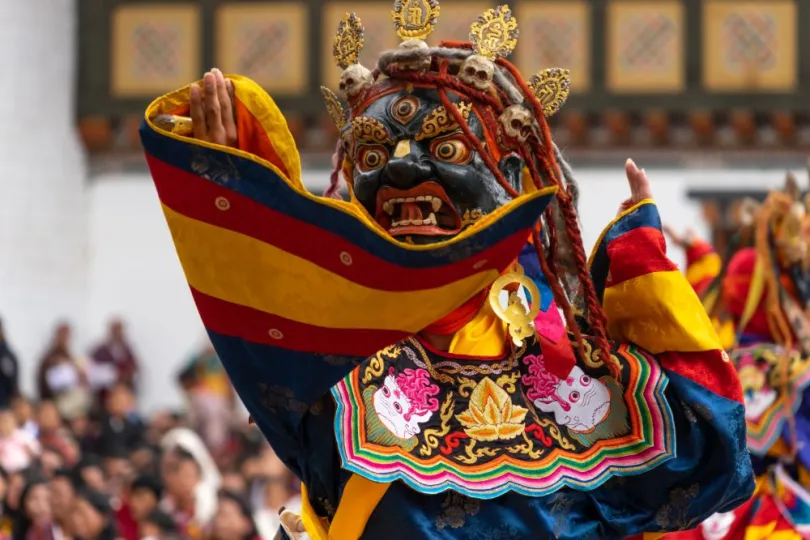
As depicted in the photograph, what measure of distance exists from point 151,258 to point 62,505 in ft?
30.8

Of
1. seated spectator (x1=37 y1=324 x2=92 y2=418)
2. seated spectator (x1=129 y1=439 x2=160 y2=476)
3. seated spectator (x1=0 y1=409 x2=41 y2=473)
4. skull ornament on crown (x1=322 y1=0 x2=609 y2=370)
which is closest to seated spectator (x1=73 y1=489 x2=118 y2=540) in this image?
seated spectator (x1=0 y1=409 x2=41 y2=473)

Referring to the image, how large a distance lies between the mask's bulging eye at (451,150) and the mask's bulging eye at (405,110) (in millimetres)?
78

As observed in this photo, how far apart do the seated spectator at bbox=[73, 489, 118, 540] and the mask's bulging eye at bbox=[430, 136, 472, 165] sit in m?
4.25

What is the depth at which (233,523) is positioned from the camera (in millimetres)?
6570

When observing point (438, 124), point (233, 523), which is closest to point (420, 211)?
point (438, 124)

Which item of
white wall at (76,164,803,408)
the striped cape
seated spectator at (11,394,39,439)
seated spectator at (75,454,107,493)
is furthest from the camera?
white wall at (76,164,803,408)

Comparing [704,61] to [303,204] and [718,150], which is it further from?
[303,204]

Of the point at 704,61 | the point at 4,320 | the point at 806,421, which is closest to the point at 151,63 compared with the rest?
the point at 4,320

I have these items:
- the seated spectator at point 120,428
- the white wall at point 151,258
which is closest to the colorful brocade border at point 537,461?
the seated spectator at point 120,428

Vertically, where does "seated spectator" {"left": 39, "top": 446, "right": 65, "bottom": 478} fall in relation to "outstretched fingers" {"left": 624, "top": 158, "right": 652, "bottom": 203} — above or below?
below

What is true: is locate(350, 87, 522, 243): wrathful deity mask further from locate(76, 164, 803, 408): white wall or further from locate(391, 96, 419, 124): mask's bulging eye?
locate(76, 164, 803, 408): white wall

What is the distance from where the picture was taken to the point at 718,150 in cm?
1641

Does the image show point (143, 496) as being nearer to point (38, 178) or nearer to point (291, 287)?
point (291, 287)

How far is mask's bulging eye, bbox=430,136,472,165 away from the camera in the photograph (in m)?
3.54
